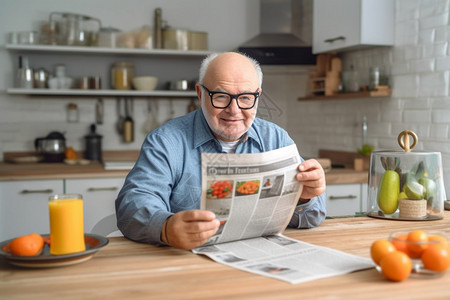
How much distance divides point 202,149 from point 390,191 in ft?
2.24

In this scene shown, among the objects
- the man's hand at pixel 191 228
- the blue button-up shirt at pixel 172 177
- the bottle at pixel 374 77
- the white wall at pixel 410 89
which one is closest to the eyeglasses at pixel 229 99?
the blue button-up shirt at pixel 172 177

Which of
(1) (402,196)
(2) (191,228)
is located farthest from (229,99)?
(1) (402,196)

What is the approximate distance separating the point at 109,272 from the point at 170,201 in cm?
59

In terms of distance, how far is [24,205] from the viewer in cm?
324

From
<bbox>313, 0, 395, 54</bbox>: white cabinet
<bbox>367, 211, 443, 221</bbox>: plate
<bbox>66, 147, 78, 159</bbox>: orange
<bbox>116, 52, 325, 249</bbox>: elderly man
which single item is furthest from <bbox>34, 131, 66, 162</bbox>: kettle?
<bbox>367, 211, 443, 221</bbox>: plate

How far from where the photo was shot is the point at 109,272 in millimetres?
1212

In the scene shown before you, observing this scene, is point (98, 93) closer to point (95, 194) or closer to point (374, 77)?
point (95, 194)

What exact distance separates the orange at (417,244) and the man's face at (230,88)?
28.9 inches

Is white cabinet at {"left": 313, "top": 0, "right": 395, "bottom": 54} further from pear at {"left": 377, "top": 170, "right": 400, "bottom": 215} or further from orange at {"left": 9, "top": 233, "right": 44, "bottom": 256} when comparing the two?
orange at {"left": 9, "top": 233, "right": 44, "bottom": 256}

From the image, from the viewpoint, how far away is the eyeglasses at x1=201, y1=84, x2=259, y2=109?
68.7 inches

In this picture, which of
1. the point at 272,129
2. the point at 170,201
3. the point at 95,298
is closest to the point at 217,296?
the point at 95,298

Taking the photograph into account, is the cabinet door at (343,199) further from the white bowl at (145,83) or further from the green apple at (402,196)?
the white bowl at (145,83)

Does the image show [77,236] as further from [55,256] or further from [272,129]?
[272,129]

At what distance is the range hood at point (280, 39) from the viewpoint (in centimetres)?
383
